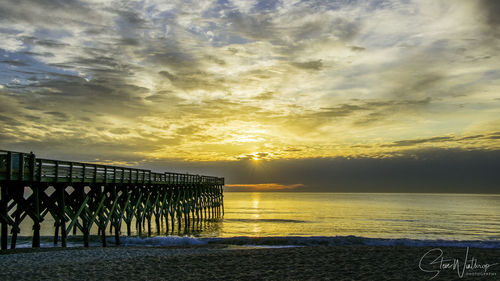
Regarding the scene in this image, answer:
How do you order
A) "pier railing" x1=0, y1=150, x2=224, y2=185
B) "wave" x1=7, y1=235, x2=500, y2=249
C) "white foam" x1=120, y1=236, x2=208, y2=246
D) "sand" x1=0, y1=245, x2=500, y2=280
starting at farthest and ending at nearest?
"white foam" x1=120, y1=236, x2=208, y2=246 → "wave" x1=7, y1=235, x2=500, y2=249 → "pier railing" x1=0, y1=150, x2=224, y2=185 → "sand" x1=0, y1=245, x2=500, y2=280

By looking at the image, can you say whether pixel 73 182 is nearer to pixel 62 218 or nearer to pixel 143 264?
pixel 62 218

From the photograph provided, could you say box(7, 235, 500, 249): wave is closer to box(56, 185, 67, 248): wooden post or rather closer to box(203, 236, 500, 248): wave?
box(203, 236, 500, 248): wave

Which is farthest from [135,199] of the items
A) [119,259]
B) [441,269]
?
[441,269]

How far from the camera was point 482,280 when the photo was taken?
1137 cm

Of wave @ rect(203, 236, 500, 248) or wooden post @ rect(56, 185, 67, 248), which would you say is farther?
wave @ rect(203, 236, 500, 248)

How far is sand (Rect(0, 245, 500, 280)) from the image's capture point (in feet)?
38.0

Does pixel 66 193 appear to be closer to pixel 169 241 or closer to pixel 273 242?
pixel 169 241

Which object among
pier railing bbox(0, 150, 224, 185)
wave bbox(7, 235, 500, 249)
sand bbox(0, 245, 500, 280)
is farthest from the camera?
wave bbox(7, 235, 500, 249)

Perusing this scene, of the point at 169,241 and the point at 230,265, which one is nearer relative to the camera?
the point at 230,265

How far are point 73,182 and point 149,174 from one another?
11.0 metres

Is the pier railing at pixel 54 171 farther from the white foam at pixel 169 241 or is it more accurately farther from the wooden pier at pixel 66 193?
the white foam at pixel 169 241

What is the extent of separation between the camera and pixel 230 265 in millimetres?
13531

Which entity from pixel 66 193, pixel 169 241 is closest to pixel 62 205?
pixel 66 193

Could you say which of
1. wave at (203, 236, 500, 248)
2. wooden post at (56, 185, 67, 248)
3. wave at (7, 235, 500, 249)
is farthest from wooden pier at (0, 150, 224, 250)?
wave at (203, 236, 500, 248)
